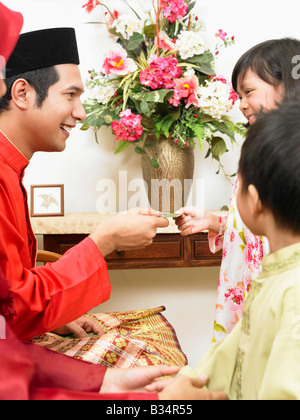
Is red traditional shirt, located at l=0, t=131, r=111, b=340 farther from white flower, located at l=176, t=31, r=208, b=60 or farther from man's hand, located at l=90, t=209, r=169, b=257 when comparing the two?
white flower, located at l=176, t=31, r=208, b=60

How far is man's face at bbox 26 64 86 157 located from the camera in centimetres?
149

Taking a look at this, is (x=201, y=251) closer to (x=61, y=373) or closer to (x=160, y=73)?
(x=160, y=73)

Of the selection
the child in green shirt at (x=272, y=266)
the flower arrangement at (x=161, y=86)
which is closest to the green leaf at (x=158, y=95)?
the flower arrangement at (x=161, y=86)

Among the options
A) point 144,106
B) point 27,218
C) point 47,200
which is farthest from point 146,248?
point 27,218

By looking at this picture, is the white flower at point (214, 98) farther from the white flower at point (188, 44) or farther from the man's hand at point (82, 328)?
the man's hand at point (82, 328)

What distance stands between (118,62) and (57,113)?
2.10 feet

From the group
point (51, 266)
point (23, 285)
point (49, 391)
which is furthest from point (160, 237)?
point (49, 391)

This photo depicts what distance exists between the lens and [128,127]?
2014 mm

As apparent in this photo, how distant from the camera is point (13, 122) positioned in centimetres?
147

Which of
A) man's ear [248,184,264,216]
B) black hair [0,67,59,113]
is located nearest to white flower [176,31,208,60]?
black hair [0,67,59,113]

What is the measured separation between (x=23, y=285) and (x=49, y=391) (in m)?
0.32

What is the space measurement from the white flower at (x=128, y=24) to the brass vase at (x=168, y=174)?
18.6 inches

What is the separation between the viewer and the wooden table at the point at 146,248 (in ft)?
6.77
